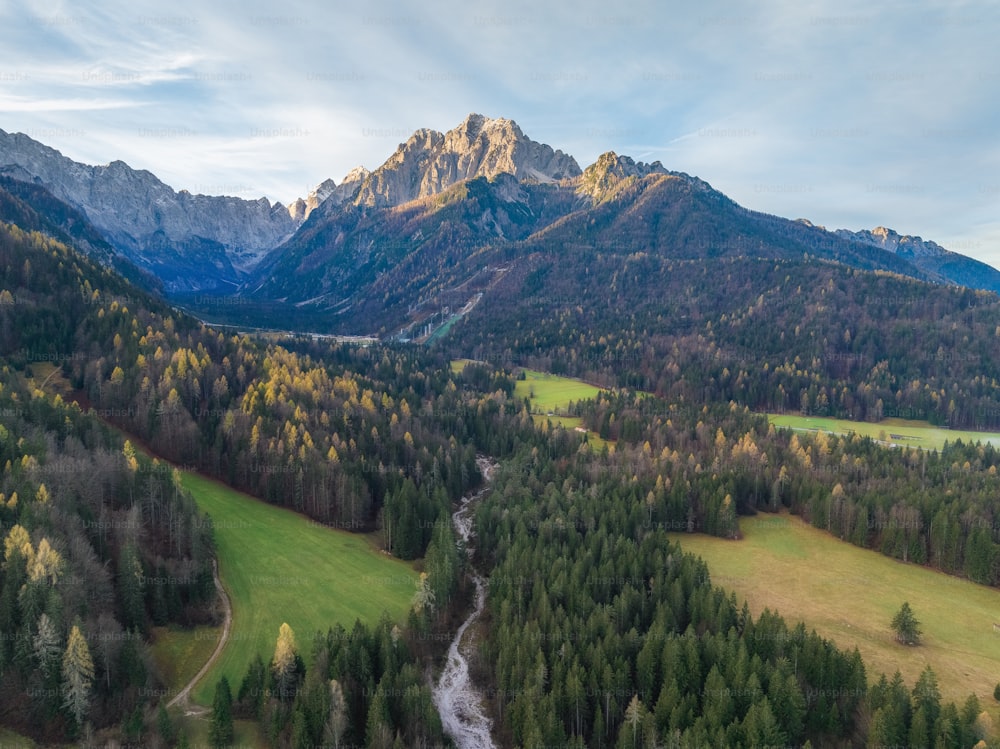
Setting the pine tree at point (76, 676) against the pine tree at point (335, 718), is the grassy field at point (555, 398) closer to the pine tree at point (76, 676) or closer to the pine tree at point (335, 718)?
the pine tree at point (335, 718)

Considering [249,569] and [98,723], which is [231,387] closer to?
[249,569]

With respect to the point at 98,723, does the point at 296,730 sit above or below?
above

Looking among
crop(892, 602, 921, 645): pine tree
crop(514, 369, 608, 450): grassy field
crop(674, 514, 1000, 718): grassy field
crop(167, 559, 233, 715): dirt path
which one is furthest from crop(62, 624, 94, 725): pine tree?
crop(514, 369, 608, 450): grassy field

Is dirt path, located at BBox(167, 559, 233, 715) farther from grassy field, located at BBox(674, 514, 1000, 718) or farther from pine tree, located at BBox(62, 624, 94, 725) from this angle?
grassy field, located at BBox(674, 514, 1000, 718)

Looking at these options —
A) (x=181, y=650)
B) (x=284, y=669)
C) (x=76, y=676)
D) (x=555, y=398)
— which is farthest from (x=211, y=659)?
(x=555, y=398)

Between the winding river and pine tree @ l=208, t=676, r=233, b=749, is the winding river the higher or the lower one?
the lower one

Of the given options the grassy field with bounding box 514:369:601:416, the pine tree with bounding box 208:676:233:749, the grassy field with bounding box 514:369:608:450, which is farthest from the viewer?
the grassy field with bounding box 514:369:601:416

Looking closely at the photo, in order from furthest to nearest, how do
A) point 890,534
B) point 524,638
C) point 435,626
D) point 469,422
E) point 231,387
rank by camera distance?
point 469,422 < point 231,387 < point 890,534 < point 435,626 < point 524,638

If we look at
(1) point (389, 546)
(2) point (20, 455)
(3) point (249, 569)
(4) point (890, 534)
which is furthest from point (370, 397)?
(4) point (890, 534)
